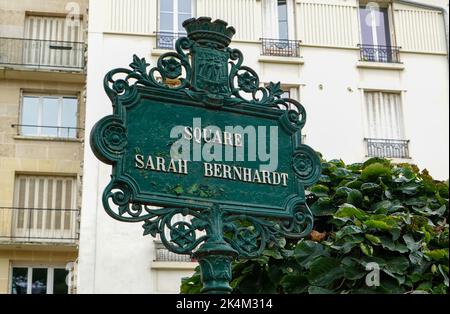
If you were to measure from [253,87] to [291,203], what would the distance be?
936mm

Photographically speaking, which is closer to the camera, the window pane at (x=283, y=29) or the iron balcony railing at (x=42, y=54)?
the window pane at (x=283, y=29)

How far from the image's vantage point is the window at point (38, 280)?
21.6 m

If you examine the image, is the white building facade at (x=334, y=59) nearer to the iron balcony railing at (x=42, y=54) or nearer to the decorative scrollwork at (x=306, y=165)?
the iron balcony railing at (x=42, y=54)

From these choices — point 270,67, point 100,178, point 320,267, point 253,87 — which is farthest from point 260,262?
point 270,67

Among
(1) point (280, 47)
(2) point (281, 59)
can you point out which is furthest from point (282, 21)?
(2) point (281, 59)

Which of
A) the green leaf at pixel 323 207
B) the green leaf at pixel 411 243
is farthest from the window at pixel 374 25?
the green leaf at pixel 411 243

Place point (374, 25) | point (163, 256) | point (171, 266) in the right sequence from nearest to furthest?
point (171, 266) < point (163, 256) < point (374, 25)

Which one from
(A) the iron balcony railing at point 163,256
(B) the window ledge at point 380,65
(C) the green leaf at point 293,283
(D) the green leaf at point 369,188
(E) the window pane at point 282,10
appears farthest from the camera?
(E) the window pane at point 282,10

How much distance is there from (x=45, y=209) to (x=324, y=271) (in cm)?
1553

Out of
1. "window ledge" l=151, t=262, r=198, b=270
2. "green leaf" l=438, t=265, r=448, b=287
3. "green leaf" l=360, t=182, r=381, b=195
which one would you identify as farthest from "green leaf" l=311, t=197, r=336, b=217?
"window ledge" l=151, t=262, r=198, b=270

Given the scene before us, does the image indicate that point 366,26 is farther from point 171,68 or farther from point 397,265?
point 171,68

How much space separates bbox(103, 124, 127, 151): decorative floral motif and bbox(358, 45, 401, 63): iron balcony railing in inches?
692

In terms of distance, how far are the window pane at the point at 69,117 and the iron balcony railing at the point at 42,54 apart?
0.90m

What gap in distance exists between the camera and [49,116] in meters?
23.0
